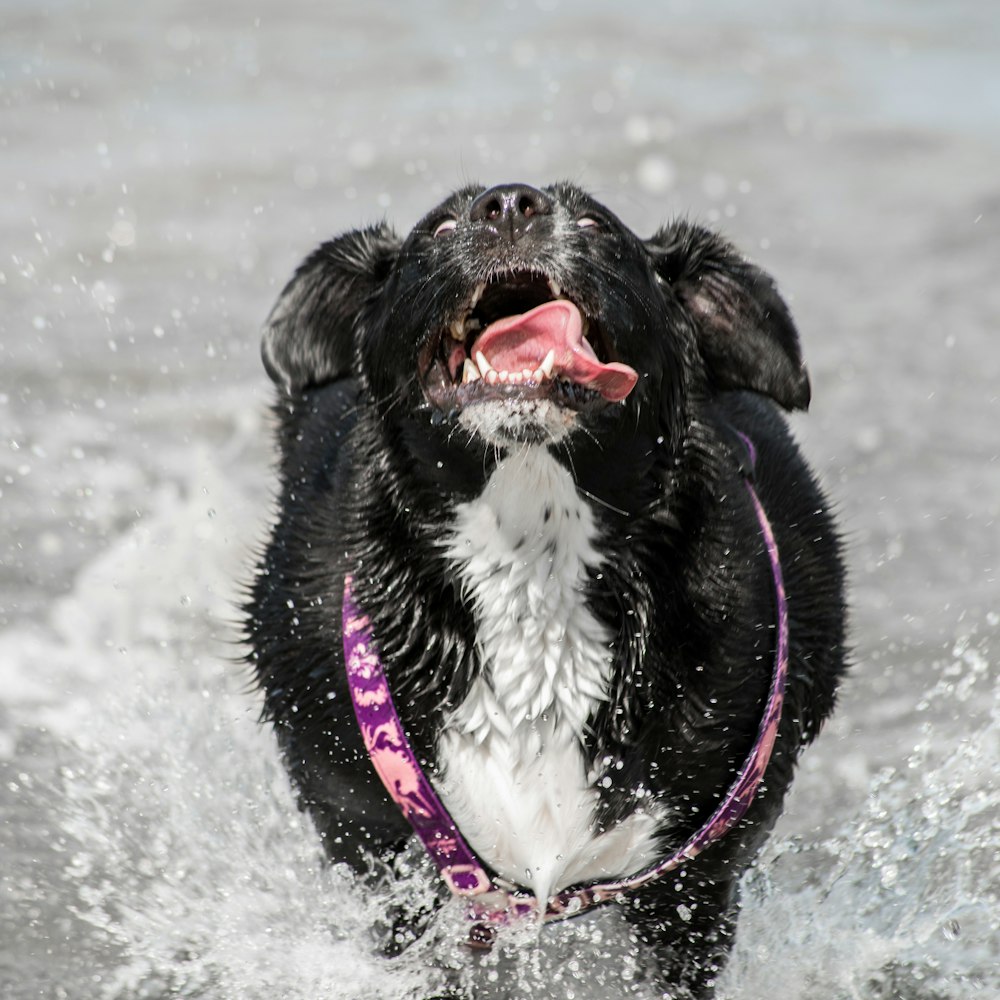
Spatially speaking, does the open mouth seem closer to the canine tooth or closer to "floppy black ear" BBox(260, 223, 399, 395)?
the canine tooth

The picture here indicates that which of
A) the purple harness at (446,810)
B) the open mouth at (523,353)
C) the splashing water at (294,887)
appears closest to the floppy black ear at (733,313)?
the purple harness at (446,810)

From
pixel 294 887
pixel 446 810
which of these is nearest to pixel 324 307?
pixel 446 810

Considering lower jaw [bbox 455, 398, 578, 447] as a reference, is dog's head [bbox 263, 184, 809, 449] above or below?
above

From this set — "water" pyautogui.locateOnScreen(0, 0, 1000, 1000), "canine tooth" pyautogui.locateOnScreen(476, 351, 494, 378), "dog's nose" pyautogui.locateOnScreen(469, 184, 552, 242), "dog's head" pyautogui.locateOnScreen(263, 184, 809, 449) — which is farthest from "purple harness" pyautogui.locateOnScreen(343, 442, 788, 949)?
"dog's nose" pyautogui.locateOnScreen(469, 184, 552, 242)

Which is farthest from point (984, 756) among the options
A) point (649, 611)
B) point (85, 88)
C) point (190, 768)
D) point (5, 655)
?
point (85, 88)

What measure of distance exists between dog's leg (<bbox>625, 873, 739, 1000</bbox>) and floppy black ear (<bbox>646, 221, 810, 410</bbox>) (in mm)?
1061

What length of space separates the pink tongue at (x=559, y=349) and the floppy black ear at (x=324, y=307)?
58 cm

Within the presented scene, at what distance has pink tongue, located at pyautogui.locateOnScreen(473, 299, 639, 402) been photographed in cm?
269

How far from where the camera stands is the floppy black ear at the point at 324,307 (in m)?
3.24

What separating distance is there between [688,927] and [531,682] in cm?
72

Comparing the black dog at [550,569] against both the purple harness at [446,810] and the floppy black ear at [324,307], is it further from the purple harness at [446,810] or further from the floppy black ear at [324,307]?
the floppy black ear at [324,307]

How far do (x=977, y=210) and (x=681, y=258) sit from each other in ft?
16.4

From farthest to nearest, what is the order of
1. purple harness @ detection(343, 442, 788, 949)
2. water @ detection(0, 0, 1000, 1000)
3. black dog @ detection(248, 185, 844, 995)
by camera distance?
water @ detection(0, 0, 1000, 1000)
purple harness @ detection(343, 442, 788, 949)
black dog @ detection(248, 185, 844, 995)

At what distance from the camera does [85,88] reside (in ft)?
29.7
